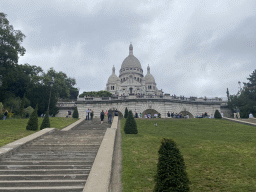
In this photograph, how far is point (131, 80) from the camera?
3504 inches

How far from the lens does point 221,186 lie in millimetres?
6074

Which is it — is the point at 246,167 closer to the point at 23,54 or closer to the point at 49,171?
the point at 49,171

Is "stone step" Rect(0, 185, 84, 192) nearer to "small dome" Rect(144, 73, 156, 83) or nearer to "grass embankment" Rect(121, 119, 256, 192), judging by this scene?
"grass embankment" Rect(121, 119, 256, 192)

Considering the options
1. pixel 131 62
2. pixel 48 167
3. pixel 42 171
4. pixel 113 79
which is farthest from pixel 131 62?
pixel 42 171

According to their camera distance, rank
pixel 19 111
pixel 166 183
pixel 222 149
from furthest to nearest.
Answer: pixel 19 111 < pixel 222 149 < pixel 166 183

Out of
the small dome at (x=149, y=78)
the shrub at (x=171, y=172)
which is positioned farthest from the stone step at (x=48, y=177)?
the small dome at (x=149, y=78)

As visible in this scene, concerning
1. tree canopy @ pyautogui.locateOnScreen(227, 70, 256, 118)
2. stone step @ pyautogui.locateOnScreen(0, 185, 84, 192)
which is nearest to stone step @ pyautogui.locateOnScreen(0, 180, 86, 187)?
stone step @ pyautogui.locateOnScreen(0, 185, 84, 192)

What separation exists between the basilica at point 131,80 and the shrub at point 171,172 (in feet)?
269

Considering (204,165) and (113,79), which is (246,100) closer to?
(204,165)

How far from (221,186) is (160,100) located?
30288 millimetres

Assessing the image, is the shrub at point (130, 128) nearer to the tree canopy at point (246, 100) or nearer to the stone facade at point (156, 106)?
the stone facade at point (156, 106)

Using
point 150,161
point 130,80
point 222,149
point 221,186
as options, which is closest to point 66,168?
point 150,161

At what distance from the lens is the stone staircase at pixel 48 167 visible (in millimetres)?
6539

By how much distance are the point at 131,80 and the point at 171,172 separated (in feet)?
278
